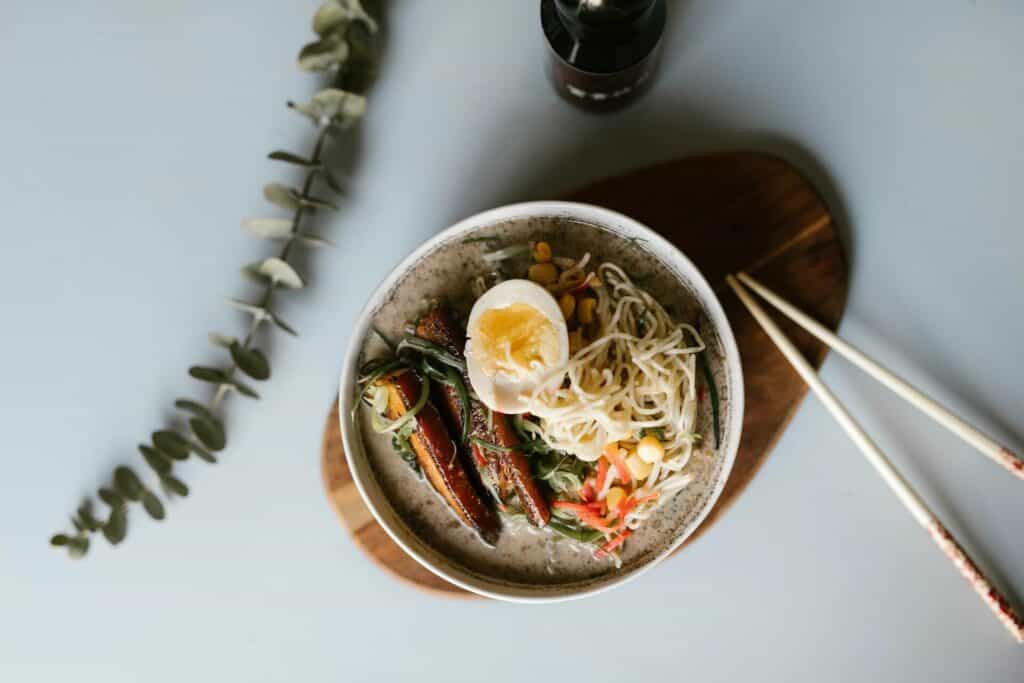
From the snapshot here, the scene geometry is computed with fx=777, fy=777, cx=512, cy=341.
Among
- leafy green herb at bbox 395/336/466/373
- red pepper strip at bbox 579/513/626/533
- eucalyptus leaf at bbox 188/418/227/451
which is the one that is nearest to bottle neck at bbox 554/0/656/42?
leafy green herb at bbox 395/336/466/373

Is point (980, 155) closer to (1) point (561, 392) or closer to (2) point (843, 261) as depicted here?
(2) point (843, 261)

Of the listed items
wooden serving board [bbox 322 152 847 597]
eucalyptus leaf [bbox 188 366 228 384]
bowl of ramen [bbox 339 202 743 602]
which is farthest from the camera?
eucalyptus leaf [bbox 188 366 228 384]

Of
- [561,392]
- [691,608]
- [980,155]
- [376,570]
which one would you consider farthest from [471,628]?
[980,155]

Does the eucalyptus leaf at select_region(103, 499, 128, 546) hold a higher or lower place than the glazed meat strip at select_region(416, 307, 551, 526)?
higher

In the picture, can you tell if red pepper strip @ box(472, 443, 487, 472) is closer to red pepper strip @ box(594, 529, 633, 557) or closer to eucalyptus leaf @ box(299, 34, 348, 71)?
red pepper strip @ box(594, 529, 633, 557)

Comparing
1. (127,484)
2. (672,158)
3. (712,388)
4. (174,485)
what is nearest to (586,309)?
(712,388)

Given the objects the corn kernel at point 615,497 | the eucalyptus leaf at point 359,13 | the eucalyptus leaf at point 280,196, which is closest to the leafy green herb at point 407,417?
the corn kernel at point 615,497
